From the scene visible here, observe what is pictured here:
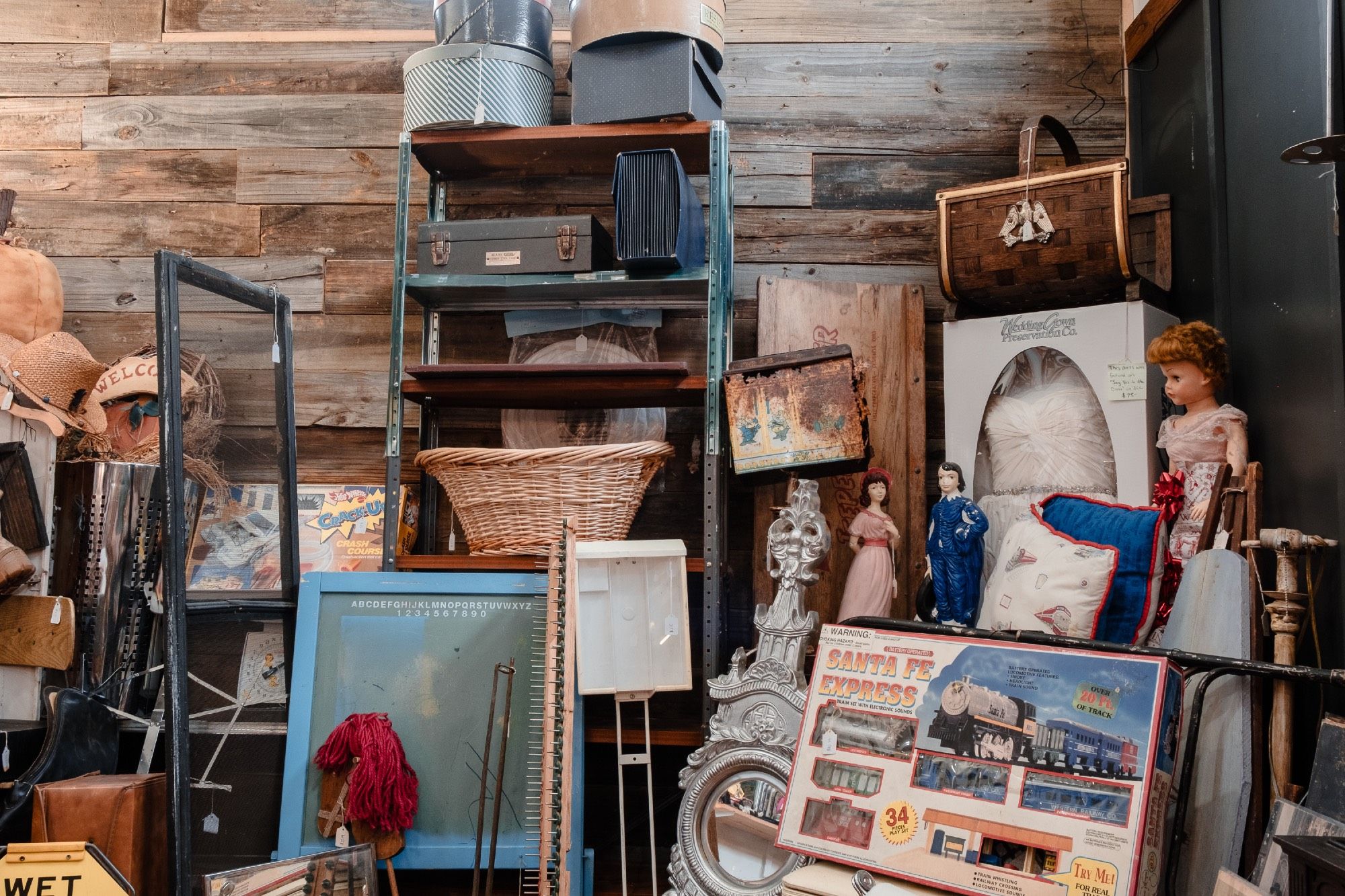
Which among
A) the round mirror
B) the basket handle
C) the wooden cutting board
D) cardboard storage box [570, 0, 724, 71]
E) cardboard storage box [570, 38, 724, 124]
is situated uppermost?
cardboard storage box [570, 0, 724, 71]

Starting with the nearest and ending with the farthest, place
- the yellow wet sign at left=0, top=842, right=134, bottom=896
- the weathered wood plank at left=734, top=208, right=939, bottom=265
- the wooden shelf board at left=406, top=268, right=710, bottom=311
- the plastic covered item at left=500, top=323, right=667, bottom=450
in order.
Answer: the yellow wet sign at left=0, top=842, right=134, bottom=896, the wooden shelf board at left=406, top=268, right=710, bottom=311, the plastic covered item at left=500, top=323, right=667, bottom=450, the weathered wood plank at left=734, top=208, right=939, bottom=265

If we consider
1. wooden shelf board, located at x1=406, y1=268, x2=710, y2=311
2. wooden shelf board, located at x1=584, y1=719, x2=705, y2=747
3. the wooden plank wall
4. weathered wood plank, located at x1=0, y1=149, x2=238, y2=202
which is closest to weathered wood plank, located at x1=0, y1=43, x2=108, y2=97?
the wooden plank wall

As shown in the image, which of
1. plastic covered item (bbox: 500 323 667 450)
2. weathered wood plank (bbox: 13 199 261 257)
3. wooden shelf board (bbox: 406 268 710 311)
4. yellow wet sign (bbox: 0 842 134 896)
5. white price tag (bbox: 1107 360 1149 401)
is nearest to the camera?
yellow wet sign (bbox: 0 842 134 896)

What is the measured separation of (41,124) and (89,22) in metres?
0.34

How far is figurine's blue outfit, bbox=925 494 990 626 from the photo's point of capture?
231 centimetres

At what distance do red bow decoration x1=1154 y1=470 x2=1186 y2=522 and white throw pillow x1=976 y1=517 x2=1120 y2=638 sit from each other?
0.70ft

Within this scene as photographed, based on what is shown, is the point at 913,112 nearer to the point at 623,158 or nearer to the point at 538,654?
the point at 623,158

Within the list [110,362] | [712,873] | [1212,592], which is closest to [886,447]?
[1212,592]

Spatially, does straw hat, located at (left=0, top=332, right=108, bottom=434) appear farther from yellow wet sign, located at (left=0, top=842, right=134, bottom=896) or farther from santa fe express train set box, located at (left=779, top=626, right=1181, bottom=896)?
santa fe express train set box, located at (left=779, top=626, right=1181, bottom=896)

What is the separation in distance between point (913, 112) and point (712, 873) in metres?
2.10

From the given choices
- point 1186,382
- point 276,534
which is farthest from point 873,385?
point 276,534

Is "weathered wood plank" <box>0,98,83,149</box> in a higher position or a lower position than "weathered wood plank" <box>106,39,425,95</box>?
lower

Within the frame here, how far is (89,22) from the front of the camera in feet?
10.5

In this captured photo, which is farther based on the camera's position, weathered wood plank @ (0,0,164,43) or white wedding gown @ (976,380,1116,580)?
weathered wood plank @ (0,0,164,43)
